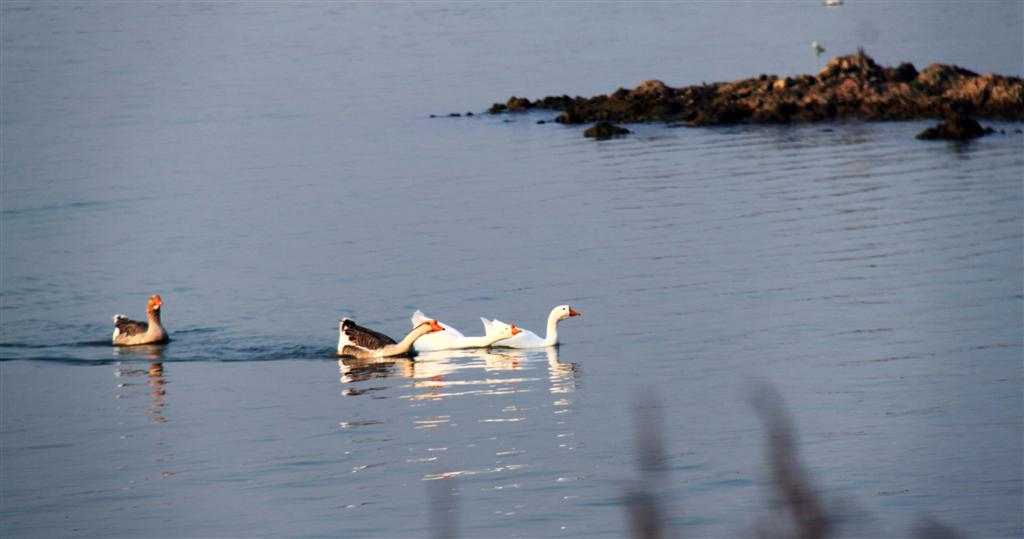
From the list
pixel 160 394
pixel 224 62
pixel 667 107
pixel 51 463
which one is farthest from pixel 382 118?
pixel 51 463

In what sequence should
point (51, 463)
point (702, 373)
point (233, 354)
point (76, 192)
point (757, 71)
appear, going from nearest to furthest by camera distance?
point (51, 463) → point (702, 373) → point (233, 354) → point (76, 192) → point (757, 71)

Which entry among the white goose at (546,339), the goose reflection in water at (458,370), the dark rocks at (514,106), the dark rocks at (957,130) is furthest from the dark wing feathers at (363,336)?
Result: the dark rocks at (514,106)

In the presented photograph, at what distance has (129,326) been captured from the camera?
2416 cm

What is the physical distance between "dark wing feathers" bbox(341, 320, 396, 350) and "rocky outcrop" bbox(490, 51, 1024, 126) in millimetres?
25355

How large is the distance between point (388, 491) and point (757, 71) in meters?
48.2

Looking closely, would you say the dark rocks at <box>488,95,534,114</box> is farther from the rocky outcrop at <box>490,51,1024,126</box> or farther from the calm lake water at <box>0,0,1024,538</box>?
the rocky outcrop at <box>490,51,1024,126</box>

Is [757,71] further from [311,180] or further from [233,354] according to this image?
[233,354]

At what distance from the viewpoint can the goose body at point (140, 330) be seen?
78.6ft

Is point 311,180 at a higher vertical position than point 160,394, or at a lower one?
higher

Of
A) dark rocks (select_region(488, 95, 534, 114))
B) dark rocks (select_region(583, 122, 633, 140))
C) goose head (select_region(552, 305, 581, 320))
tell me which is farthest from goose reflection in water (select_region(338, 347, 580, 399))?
dark rocks (select_region(488, 95, 534, 114))

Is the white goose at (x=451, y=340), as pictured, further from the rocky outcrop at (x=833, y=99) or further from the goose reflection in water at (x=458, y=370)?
the rocky outcrop at (x=833, y=99)

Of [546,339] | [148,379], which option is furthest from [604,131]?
[148,379]

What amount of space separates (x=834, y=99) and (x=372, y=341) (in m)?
27.3

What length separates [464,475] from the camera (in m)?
16.1
